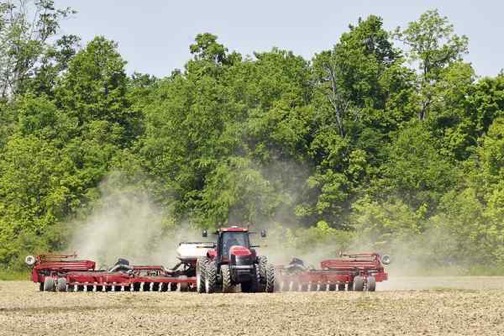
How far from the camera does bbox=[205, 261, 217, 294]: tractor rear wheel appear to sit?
42938mm

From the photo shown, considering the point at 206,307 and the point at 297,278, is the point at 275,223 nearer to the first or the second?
the point at 297,278

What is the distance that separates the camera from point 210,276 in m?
42.9

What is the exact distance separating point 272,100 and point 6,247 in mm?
22375

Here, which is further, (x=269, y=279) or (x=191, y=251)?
(x=191, y=251)

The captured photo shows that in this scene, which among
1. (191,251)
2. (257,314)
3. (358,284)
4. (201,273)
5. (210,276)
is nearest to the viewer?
(257,314)

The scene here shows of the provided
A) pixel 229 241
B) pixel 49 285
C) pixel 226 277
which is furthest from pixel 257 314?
pixel 49 285

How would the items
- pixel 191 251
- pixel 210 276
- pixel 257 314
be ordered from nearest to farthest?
pixel 257 314 → pixel 210 276 → pixel 191 251

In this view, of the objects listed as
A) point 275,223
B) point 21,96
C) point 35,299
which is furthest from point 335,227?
point 35,299

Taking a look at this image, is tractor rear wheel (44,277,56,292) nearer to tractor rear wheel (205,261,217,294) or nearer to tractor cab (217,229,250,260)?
tractor rear wheel (205,261,217,294)

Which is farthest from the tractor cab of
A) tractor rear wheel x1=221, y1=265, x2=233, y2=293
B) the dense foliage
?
the dense foliage

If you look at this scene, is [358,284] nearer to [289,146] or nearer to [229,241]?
[229,241]

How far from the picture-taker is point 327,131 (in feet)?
292

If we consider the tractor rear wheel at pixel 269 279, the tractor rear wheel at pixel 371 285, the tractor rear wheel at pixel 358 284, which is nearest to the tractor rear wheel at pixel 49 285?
the tractor rear wheel at pixel 269 279

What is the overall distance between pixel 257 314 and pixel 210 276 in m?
11.2
